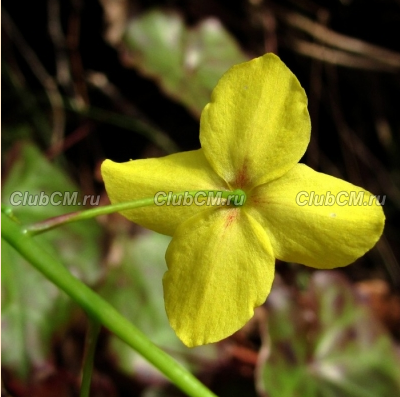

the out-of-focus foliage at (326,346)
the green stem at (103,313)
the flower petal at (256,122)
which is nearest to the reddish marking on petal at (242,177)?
the flower petal at (256,122)

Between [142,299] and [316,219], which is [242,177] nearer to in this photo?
[316,219]

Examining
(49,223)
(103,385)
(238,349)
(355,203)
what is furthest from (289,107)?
(238,349)

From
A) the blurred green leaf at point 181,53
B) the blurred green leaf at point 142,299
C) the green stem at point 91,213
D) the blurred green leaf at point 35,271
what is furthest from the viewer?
the blurred green leaf at point 181,53

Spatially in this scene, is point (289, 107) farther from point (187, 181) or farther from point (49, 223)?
point (49, 223)

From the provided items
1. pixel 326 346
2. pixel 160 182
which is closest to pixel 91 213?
pixel 160 182

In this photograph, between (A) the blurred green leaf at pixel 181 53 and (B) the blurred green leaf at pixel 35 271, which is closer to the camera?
(B) the blurred green leaf at pixel 35 271

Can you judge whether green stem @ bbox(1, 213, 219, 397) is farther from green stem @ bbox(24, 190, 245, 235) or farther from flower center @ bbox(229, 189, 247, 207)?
flower center @ bbox(229, 189, 247, 207)

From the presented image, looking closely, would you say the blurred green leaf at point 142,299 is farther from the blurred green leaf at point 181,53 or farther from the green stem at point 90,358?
the green stem at point 90,358
